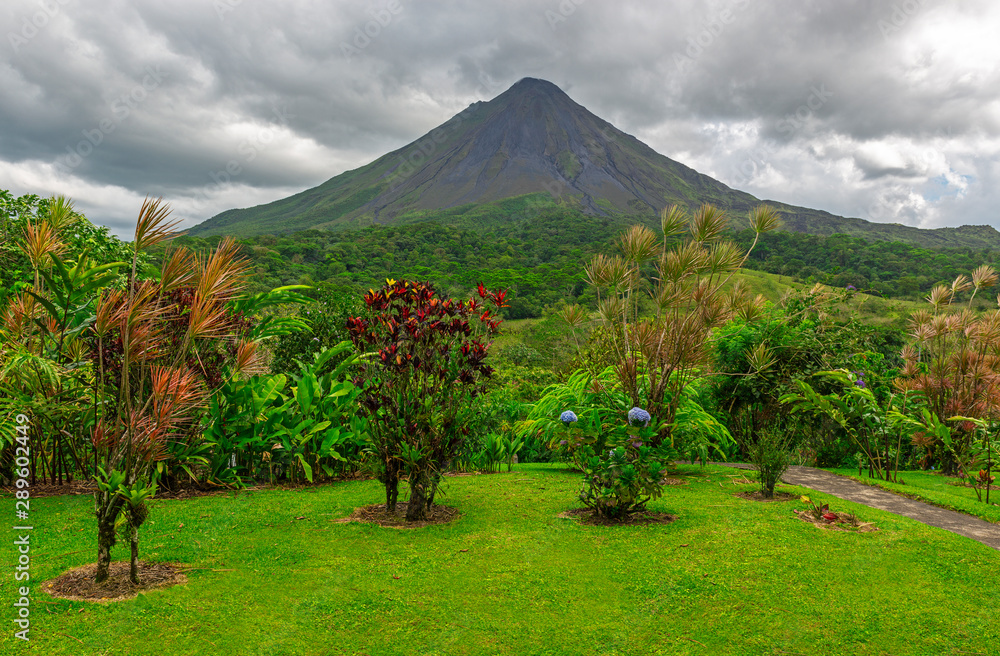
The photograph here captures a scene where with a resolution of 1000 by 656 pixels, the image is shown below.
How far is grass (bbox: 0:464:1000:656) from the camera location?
8.39ft

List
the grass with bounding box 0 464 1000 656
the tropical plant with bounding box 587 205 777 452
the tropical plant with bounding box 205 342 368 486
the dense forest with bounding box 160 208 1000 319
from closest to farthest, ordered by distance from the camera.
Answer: the grass with bounding box 0 464 1000 656, the tropical plant with bounding box 205 342 368 486, the tropical plant with bounding box 587 205 777 452, the dense forest with bounding box 160 208 1000 319

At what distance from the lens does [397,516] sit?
471 cm

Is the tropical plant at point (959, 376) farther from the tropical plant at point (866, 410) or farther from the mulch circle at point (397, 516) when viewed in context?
the mulch circle at point (397, 516)

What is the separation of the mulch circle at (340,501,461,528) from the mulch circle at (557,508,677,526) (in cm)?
97

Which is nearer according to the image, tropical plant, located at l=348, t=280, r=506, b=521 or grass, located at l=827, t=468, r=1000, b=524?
tropical plant, located at l=348, t=280, r=506, b=521

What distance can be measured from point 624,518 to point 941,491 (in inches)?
161

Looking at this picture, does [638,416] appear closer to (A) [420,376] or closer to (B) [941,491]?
(A) [420,376]

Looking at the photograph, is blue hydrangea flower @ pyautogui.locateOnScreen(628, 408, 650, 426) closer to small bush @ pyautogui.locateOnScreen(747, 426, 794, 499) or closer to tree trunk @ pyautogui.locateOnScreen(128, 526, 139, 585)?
small bush @ pyautogui.locateOnScreen(747, 426, 794, 499)

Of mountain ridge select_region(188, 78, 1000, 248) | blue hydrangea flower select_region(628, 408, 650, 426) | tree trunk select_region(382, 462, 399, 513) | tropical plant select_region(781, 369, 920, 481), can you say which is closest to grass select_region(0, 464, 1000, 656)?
tree trunk select_region(382, 462, 399, 513)

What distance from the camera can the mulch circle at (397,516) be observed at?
4512 millimetres

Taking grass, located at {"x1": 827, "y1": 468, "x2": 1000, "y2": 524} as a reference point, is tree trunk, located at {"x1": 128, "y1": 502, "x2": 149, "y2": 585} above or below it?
above

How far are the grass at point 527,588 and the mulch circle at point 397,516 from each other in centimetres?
16

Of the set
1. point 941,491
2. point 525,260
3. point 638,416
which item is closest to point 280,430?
point 638,416

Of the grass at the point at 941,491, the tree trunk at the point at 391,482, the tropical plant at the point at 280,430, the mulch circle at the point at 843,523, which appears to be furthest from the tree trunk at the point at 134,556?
the grass at the point at 941,491
